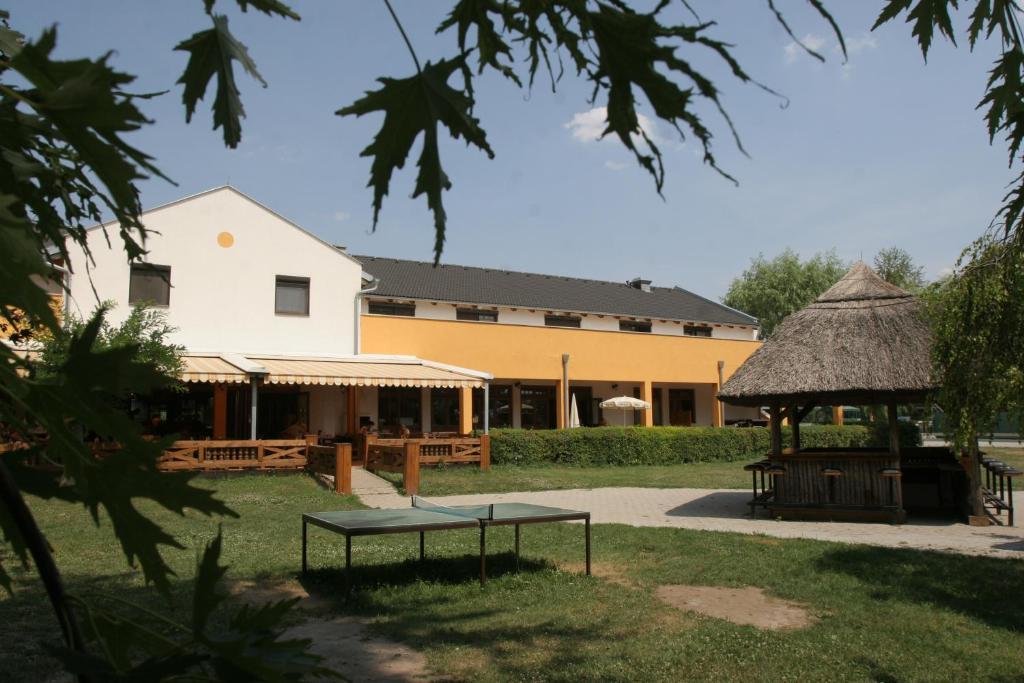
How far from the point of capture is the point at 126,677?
882mm

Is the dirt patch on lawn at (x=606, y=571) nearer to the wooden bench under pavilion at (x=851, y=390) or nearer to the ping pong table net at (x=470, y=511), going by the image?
the ping pong table net at (x=470, y=511)

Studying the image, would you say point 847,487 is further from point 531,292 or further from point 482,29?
point 531,292

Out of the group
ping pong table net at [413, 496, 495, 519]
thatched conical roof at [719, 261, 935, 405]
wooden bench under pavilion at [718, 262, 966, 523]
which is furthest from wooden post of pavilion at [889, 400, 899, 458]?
ping pong table net at [413, 496, 495, 519]

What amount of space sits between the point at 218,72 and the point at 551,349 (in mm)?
26634

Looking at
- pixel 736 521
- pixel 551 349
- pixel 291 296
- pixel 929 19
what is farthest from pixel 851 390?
pixel 291 296

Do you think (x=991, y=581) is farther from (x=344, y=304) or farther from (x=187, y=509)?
(x=344, y=304)

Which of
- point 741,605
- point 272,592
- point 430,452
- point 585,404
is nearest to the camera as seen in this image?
point 741,605

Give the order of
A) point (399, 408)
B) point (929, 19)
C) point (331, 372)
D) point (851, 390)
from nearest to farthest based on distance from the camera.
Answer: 1. point (929, 19)
2. point (851, 390)
3. point (331, 372)
4. point (399, 408)

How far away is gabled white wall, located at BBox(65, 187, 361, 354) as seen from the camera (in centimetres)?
2108

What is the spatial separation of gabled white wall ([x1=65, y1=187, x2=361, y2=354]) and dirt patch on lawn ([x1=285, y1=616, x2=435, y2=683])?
52.1 feet

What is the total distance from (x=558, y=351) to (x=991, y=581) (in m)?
20.3

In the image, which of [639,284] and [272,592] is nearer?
[272,592]

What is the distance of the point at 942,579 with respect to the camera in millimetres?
8273

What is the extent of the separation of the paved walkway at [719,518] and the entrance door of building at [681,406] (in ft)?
53.6
